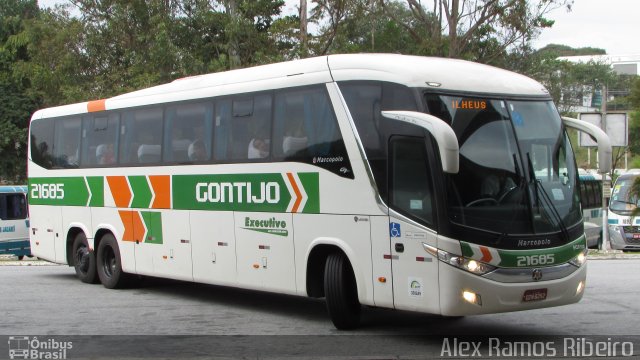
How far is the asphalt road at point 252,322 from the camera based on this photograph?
9703 mm

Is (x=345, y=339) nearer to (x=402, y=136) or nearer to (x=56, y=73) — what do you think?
(x=402, y=136)

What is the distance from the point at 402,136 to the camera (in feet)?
31.3

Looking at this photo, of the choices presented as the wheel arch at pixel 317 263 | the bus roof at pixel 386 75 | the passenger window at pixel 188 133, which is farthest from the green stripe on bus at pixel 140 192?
the wheel arch at pixel 317 263

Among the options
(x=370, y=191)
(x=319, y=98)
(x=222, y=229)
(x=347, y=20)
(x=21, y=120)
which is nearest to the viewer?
(x=370, y=191)

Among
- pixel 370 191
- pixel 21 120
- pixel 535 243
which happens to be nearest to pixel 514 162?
pixel 535 243

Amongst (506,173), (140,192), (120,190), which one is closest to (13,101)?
(120,190)

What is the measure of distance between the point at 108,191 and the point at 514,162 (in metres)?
8.25

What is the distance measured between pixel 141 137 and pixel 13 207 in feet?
45.9

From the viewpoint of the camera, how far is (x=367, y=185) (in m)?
10.0

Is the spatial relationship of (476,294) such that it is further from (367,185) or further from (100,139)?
(100,139)

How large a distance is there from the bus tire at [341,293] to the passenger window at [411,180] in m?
1.27

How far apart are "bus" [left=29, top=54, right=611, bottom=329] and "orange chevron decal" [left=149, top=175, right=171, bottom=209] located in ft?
0.10

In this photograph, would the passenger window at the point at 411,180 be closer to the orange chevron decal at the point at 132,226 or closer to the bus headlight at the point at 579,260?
the bus headlight at the point at 579,260

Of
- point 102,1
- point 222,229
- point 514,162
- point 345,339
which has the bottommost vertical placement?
point 345,339
